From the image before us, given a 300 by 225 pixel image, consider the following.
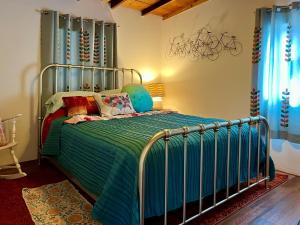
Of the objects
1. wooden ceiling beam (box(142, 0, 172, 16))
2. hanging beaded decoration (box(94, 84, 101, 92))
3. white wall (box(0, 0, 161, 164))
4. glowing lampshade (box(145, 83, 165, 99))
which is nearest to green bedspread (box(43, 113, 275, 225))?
white wall (box(0, 0, 161, 164))

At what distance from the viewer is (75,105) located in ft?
9.18

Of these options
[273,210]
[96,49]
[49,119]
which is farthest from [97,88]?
[273,210]

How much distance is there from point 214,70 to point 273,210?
82.9 inches

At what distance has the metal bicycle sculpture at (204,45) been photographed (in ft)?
10.8

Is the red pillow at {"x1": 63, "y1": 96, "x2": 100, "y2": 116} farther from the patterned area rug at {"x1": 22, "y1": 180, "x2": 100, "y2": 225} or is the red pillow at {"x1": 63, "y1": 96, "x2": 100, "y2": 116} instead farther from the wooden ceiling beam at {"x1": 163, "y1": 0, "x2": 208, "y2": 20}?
the wooden ceiling beam at {"x1": 163, "y1": 0, "x2": 208, "y2": 20}

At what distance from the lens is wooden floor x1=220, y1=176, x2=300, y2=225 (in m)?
1.78

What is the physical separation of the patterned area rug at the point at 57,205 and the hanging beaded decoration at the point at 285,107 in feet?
7.24

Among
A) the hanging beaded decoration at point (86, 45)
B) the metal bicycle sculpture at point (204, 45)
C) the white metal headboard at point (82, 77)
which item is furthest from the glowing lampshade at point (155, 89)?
the hanging beaded decoration at point (86, 45)

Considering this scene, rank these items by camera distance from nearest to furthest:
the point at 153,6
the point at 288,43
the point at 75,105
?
the point at 288,43
the point at 75,105
the point at 153,6

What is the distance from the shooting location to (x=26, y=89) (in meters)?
3.06

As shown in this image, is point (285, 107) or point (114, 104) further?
point (114, 104)

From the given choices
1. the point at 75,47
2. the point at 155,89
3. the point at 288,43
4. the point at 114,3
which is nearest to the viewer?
the point at 288,43

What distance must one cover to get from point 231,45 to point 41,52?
2.48 metres

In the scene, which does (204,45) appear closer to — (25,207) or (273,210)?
(273,210)
